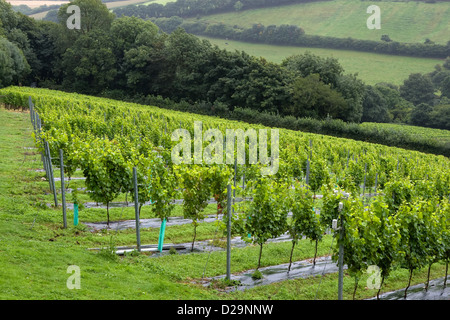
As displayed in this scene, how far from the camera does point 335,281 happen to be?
41.6 feet

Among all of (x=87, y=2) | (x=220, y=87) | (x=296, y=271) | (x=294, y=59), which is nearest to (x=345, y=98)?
(x=294, y=59)

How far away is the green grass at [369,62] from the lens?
285 ft

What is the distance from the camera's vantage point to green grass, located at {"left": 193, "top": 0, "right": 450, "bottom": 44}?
96.8 metres

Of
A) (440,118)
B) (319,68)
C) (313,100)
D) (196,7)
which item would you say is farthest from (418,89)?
(196,7)

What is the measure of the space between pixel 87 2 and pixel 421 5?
76656 mm

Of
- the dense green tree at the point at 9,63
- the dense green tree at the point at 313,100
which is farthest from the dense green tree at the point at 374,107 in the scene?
the dense green tree at the point at 9,63

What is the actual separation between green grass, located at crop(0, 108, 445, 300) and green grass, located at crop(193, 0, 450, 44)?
9150 centimetres

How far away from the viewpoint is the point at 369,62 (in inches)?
3585

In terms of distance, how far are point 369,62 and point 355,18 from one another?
59.5 ft

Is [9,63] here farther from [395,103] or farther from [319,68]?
[395,103]

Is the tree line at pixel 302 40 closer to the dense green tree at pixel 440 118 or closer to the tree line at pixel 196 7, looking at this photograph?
the tree line at pixel 196 7

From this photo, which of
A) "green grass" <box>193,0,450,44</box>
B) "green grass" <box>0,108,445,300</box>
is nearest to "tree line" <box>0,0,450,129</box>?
"green grass" <box>193,0,450,44</box>

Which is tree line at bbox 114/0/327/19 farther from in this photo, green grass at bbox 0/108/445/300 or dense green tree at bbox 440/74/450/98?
green grass at bbox 0/108/445/300

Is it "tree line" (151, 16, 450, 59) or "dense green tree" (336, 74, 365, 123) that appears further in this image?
"tree line" (151, 16, 450, 59)
